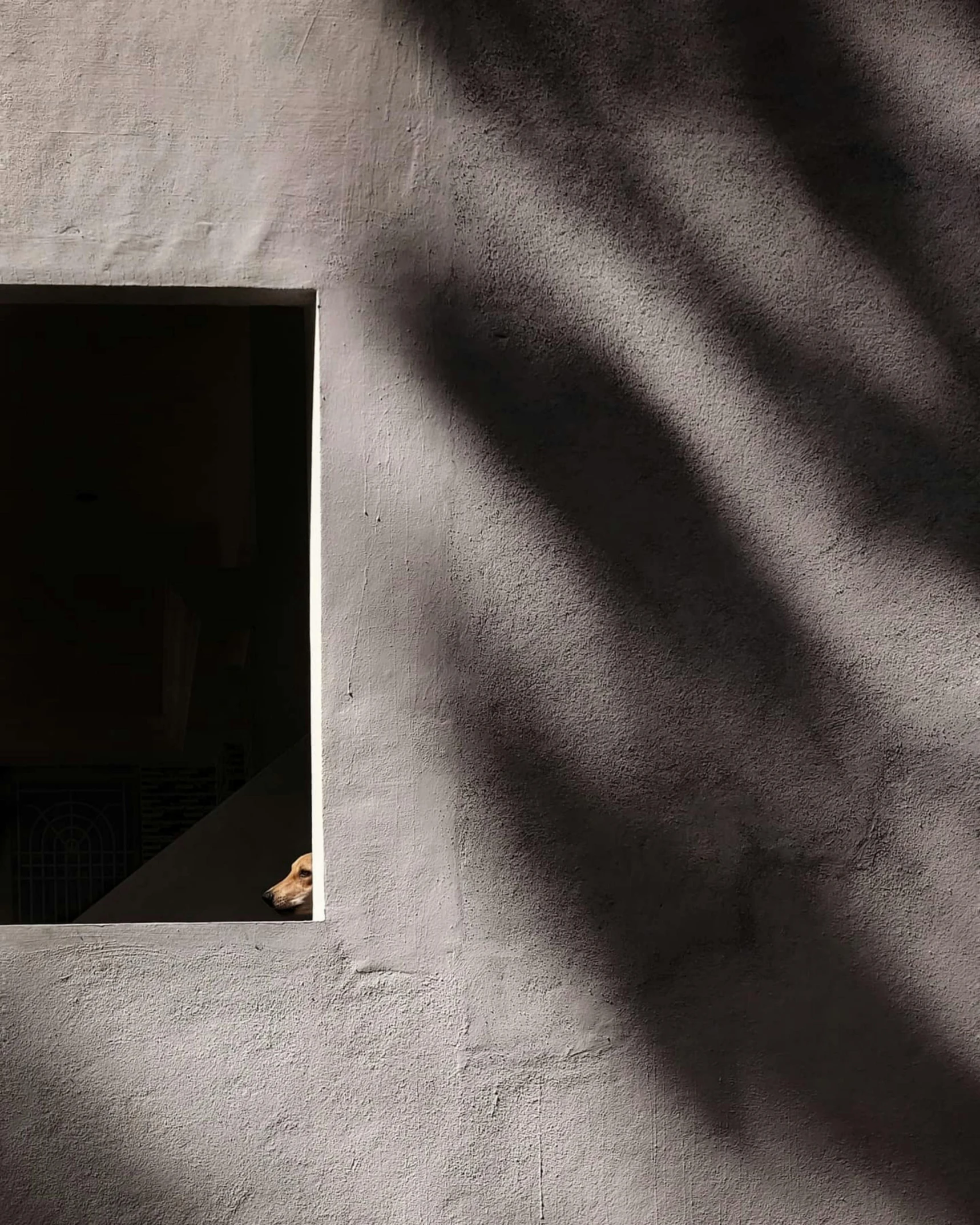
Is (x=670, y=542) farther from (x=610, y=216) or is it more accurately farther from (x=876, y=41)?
(x=876, y=41)

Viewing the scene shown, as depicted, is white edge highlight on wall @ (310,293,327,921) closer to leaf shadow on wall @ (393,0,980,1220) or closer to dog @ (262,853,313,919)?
leaf shadow on wall @ (393,0,980,1220)

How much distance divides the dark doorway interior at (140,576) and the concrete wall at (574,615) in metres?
0.40

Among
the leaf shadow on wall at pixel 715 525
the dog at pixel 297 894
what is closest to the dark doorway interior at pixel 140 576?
the leaf shadow on wall at pixel 715 525

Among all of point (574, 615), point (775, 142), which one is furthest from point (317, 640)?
point (775, 142)

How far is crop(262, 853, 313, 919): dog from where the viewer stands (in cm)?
279

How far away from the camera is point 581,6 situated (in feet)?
8.14

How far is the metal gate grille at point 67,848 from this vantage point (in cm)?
1574

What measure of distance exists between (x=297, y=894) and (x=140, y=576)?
23.6 feet

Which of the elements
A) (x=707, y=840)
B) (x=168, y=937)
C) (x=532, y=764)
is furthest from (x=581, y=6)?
(x=168, y=937)

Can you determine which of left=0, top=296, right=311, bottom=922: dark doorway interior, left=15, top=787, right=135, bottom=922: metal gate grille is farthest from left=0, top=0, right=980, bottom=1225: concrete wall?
left=15, top=787, right=135, bottom=922: metal gate grille

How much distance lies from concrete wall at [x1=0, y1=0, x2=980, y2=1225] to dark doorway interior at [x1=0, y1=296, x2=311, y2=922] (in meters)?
0.40

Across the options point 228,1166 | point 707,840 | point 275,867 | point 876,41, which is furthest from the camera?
point 275,867

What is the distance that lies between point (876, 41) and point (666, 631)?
4.30 ft

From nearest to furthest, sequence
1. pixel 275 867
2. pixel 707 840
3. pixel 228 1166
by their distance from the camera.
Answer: pixel 228 1166 < pixel 707 840 < pixel 275 867
